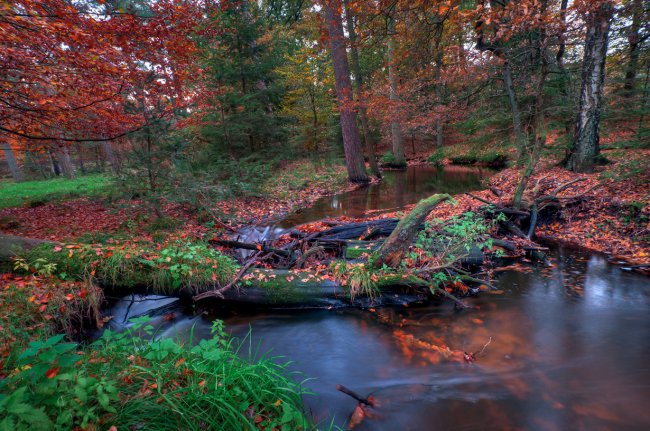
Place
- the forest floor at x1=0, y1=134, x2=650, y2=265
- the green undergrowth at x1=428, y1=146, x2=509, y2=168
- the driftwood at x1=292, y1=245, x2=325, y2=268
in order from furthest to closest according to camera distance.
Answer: the green undergrowth at x1=428, y1=146, x2=509, y2=168 < the forest floor at x1=0, y1=134, x2=650, y2=265 < the driftwood at x1=292, y1=245, x2=325, y2=268

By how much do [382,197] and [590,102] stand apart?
6.87 m

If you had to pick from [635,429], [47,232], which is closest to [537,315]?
[635,429]

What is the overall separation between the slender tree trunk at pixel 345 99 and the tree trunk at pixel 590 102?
753 cm

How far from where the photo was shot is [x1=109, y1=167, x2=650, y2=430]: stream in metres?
2.88

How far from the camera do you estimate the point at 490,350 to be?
371cm

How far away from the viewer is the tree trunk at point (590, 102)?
861 cm

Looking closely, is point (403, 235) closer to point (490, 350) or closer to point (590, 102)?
point (490, 350)

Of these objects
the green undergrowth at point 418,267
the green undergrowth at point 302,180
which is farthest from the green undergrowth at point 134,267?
the green undergrowth at point 302,180

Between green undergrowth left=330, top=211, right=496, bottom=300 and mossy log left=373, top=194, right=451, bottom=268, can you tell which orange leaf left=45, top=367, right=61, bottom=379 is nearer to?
green undergrowth left=330, top=211, right=496, bottom=300

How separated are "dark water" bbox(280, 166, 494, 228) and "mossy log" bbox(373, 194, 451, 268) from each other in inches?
166

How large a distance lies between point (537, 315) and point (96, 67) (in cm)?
898

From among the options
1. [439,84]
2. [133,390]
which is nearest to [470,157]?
[439,84]

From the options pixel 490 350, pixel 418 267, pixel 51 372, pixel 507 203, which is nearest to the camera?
pixel 51 372

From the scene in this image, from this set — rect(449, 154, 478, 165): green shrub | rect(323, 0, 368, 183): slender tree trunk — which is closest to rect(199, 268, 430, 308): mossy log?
rect(323, 0, 368, 183): slender tree trunk
